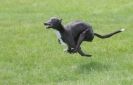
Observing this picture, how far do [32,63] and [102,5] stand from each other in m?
12.6

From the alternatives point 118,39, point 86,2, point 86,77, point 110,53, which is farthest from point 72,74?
point 86,2

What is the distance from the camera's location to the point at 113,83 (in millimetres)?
9172

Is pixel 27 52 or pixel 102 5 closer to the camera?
pixel 27 52

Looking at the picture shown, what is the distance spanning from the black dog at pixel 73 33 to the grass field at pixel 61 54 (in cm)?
57

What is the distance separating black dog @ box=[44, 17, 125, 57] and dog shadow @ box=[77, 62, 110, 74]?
1.08 ft

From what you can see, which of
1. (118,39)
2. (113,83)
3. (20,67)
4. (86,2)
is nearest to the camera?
(113,83)

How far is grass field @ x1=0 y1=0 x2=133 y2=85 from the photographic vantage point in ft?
33.4

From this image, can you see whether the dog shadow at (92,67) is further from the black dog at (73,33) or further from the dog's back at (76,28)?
the dog's back at (76,28)

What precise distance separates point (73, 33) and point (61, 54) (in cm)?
192

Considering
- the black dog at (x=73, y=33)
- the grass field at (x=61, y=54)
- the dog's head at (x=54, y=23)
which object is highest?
the dog's head at (x=54, y=23)

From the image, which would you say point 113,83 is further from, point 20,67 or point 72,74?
point 20,67

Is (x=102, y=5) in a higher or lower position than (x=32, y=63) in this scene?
lower

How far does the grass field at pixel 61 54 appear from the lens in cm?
1019

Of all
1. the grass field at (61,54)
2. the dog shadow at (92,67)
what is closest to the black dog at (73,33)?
the dog shadow at (92,67)
